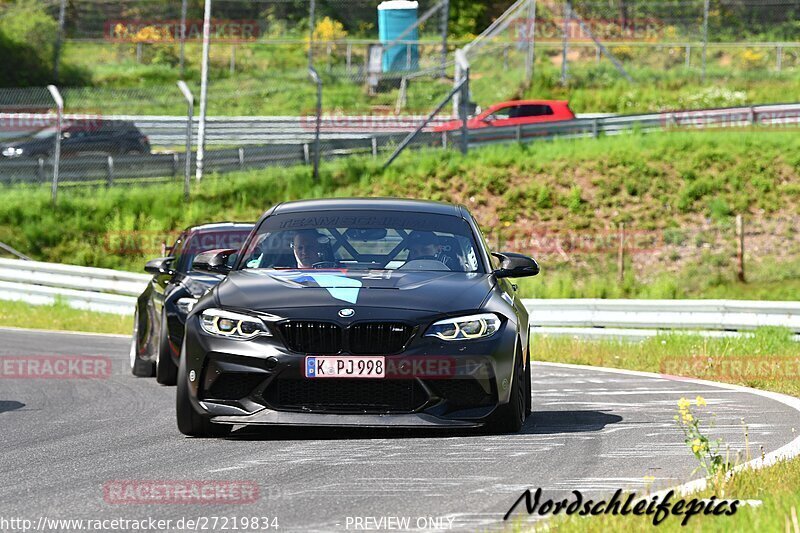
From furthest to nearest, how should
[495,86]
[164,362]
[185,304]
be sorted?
[495,86], [164,362], [185,304]

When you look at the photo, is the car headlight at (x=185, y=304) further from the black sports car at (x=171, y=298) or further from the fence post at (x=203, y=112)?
the fence post at (x=203, y=112)

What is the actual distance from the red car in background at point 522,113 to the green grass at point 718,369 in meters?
17.2

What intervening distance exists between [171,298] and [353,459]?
17.5 feet

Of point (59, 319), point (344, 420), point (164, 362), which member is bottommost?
point (59, 319)

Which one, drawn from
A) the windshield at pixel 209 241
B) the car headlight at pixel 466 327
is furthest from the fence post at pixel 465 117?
the car headlight at pixel 466 327

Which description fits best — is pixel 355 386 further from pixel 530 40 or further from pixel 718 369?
pixel 530 40

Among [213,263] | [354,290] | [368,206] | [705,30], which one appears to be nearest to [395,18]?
[705,30]

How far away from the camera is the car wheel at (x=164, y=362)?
12.7m

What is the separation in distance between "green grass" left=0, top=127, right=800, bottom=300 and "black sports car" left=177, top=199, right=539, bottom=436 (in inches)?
677

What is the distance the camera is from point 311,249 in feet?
31.4

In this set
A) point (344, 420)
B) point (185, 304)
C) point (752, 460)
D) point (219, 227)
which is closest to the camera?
point (752, 460)

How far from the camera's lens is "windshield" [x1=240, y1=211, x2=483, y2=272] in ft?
31.1

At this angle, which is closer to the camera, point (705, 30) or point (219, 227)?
point (219, 227)

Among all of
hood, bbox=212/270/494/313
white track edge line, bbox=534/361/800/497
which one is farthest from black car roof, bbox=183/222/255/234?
hood, bbox=212/270/494/313
